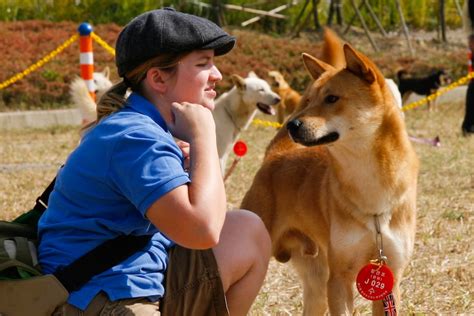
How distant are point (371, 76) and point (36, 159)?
631cm

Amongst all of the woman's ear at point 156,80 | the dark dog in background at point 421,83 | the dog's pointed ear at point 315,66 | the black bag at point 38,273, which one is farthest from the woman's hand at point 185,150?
the dark dog in background at point 421,83

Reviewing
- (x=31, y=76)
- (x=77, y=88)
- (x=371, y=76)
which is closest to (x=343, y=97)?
(x=371, y=76)

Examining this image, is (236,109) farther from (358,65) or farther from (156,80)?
(156,80)

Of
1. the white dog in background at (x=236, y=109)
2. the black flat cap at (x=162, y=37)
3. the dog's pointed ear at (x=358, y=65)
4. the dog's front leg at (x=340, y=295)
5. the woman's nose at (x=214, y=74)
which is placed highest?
the black flat cap at (x=162, y=37)

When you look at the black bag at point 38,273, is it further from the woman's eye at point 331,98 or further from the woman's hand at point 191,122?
the woman's eye at point 331,98

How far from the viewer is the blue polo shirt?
2.36 meters

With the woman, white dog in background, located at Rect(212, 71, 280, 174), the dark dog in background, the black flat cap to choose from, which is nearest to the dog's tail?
the woman

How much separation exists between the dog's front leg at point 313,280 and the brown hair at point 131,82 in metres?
1.74

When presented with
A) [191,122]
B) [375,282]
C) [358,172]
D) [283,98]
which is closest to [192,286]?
[191,122]

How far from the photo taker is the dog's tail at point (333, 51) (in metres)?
4.45

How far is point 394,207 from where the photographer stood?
360cm

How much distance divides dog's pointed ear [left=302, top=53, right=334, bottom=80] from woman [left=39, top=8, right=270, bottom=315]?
1264 millimetres

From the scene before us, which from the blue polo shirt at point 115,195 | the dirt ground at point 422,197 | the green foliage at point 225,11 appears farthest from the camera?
the green foliage at point 225,11

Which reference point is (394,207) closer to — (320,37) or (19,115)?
(19,115)
